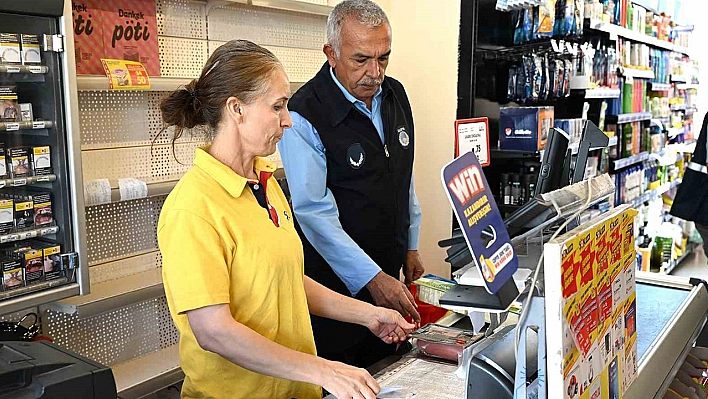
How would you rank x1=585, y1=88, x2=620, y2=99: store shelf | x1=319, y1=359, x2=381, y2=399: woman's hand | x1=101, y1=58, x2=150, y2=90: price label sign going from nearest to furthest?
x1=319, y1=359, x2=381, y2=399: woman's hand, x1=101, y1=58, x2=150, y2=90: price label sign, x1=585, y1=88, x2=620, y2=99: store shelf

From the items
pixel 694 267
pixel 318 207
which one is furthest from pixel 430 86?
pixel 694 267

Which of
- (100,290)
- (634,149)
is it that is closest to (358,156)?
(100,290)

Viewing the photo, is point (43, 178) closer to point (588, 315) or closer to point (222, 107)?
point (222, 107)

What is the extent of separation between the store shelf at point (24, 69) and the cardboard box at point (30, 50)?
32 millimetres

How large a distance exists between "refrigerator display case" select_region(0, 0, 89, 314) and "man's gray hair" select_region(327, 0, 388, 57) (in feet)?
3.27

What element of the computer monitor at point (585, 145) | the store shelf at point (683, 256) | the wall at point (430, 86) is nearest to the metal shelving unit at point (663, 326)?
the computer monitor at point (585, 145)

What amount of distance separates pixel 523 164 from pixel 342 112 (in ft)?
7.36

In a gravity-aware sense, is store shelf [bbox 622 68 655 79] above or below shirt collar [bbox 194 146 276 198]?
above

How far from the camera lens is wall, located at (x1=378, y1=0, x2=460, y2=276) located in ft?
14.2

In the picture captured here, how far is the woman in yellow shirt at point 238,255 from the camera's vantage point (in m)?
1.61

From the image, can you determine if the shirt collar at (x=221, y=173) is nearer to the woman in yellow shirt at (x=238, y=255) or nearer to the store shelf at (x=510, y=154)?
the woman in yellow shirt at (x=238, y=255)

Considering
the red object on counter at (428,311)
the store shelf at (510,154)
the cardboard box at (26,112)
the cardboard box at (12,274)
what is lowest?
the red object on counter at (428,311)

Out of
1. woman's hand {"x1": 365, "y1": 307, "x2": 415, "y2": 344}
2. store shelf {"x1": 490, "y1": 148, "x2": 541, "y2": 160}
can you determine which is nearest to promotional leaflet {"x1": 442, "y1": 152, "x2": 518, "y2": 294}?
woman's hand {"x1": 365, "y1": 307, "x2": 415, "y2": 344}

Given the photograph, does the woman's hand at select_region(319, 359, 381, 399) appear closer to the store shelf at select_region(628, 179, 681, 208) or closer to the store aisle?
the store shelf at select_region(628, 179, 681, 208)
